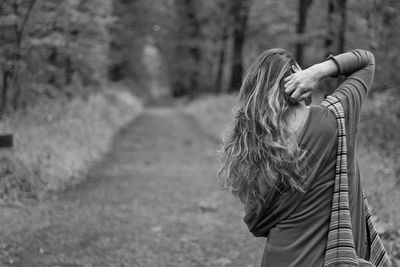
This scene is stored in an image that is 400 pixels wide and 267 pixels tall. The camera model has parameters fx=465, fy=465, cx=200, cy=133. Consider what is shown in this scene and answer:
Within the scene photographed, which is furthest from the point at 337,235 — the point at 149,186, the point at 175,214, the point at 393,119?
the point at 393,119

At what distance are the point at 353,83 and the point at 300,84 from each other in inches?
14.7

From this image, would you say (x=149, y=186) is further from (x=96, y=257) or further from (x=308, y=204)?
(x=308, y=204)

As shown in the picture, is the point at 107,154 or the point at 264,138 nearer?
the point at 264,138

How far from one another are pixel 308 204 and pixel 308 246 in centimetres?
22

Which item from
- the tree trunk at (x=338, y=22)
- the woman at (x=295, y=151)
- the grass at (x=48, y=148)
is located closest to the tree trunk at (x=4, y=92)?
the grass at (x=48, y=148)

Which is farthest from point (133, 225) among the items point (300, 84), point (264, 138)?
point (300, 84)

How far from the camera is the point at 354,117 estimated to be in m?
2.47

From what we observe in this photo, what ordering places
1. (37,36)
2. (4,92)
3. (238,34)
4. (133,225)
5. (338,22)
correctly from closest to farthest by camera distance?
(133,225), (4,92), (37,36), (338,22), (238,34)

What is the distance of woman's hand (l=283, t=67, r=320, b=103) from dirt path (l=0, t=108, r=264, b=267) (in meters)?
3.92

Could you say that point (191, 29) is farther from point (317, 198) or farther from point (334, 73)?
point (317, 198)

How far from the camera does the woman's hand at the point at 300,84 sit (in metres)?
2.35

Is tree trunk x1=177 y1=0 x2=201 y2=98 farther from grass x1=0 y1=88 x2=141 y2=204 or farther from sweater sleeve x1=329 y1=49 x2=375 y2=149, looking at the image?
sweater sleeve x1=329 y1=49 x2=375 y2=149

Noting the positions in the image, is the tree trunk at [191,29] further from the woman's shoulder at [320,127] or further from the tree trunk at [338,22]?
the woman's shoulder at [320,127]

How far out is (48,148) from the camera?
9750 mm
